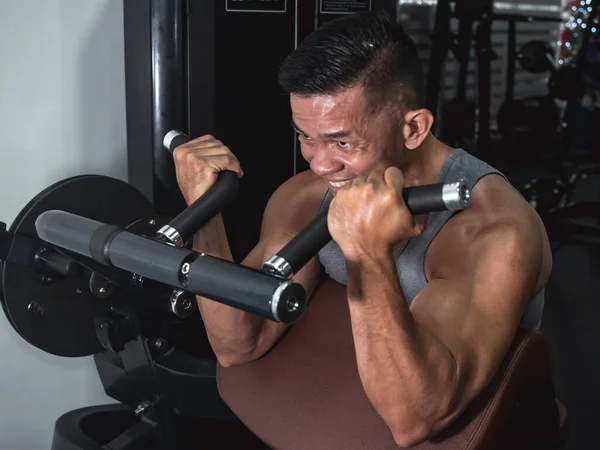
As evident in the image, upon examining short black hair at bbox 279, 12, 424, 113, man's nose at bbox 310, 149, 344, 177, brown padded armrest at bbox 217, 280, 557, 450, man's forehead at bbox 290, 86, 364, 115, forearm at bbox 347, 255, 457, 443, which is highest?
short black hair at bbox 279, 12, 424, 113

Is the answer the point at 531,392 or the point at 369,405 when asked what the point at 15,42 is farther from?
the point at 531,392

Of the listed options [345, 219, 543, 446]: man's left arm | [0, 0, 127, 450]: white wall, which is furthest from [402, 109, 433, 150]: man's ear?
[0, 0, 127, 450]: white wall

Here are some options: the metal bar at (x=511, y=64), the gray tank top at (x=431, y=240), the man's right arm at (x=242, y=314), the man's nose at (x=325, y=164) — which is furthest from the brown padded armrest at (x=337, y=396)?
the metal bar at (x=511, y=64)

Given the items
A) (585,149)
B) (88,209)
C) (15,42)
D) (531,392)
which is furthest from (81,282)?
(585,149)

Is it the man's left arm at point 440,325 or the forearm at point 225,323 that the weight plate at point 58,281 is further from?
the man's left arm at point 440,325

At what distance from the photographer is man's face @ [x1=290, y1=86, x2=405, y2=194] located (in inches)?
50.2

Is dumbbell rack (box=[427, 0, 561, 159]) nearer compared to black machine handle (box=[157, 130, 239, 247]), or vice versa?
black machine handle (box=[157, 130, 239, 247])

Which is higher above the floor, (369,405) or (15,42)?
(15,42)

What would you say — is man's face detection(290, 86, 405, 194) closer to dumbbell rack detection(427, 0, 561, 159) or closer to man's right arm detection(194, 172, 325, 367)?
man's right arm detection(194, 172, 325, 367)

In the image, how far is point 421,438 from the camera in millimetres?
1098

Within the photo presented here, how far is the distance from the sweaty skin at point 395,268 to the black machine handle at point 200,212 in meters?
0.06

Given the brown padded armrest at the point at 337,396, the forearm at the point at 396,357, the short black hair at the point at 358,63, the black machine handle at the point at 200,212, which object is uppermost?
the short black hair at the point at 358,63

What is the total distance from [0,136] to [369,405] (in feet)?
3.57

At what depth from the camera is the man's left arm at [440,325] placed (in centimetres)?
103
